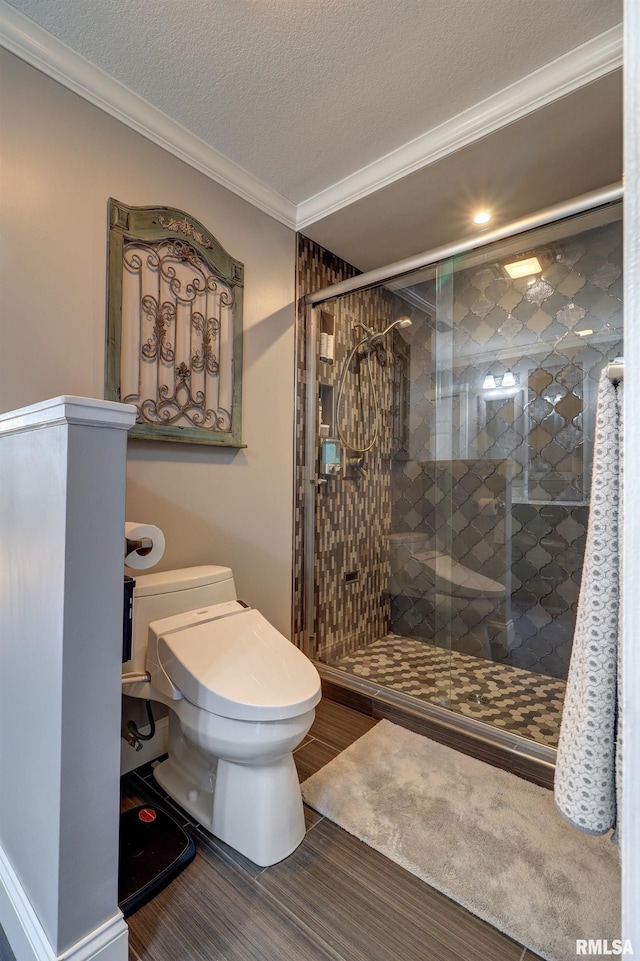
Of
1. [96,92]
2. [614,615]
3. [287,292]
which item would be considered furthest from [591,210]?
[96,92]

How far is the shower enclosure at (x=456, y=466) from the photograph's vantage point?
210cm

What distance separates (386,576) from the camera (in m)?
2.70

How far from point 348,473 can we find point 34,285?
1691 mm

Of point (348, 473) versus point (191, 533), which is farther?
point (348, 473)

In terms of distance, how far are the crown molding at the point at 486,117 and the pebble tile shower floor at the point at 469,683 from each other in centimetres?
227

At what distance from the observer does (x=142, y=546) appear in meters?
1.28

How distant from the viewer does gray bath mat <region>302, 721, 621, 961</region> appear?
1024 millimetres

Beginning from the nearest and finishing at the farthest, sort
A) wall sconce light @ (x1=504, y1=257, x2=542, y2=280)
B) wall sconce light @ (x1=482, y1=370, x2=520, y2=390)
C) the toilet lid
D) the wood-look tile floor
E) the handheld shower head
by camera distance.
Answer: the wood-look tile floor, the toilet lid, wall sconce light @ (x1=504, y1=257, x2=542, y2=280), wall sconce light @ (x1=482, y1=370, x2=520, y2=390), the handheld shower head

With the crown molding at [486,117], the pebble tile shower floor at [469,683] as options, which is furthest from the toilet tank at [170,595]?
the crown molding at [486,117]

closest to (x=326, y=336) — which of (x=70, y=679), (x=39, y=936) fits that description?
(x=70, y=679)

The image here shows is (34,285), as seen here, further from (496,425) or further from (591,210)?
(496,425)

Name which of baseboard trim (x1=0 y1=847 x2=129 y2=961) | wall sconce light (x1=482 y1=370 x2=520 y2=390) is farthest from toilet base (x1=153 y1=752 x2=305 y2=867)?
wall sconce light (x1=482 y1=370 x2=520 y2=390)

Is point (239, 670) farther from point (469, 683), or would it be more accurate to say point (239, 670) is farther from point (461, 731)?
point (469, 683)

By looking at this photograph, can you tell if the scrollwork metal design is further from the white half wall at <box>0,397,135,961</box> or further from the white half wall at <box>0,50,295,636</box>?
the white half wall at <box>0,397,135,961</box>
